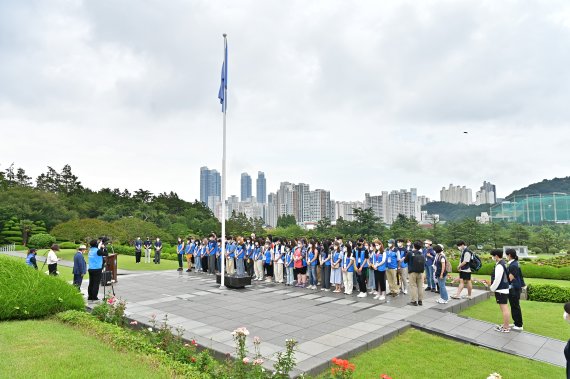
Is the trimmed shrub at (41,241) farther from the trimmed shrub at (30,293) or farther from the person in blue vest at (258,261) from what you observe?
the trimmed shrub at (30,293)

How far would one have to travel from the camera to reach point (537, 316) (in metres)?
8.88

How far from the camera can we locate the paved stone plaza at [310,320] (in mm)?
6285

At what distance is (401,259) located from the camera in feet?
36.8

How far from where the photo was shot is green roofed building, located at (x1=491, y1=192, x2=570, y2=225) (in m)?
50.1

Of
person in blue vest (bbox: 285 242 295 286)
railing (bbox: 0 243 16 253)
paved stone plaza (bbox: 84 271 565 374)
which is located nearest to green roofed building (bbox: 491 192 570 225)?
person in blue vest (bbox: 285 242 295 286)

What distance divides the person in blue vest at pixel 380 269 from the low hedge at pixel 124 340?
668 centimetres

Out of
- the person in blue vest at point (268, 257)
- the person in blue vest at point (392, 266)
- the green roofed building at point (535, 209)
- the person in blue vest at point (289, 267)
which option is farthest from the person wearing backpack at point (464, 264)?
the green roofed building at point (535, 209)

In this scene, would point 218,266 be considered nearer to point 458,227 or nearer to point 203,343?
point 203,343

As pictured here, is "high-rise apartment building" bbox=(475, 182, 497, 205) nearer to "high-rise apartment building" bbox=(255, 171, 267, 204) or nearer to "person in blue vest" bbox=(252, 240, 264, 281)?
"high-rise apartment building" bbox=(255, 171, 267, 204)

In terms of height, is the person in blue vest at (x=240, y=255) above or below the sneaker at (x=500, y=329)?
above

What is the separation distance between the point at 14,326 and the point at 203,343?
337cm

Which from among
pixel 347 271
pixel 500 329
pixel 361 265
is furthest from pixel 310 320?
pixel 500 329

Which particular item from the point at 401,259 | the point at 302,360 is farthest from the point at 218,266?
the point at 302,360

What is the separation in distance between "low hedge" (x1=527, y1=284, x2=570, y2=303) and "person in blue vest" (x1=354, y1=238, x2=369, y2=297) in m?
5.04
